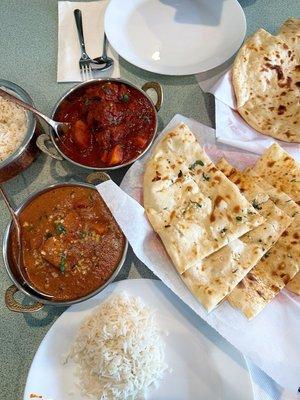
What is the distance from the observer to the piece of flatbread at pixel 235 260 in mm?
1732

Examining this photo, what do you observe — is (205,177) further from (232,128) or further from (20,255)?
(20,255)

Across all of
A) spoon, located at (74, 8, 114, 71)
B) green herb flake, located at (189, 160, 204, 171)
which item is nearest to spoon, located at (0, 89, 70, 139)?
spoon, located at (74, 8, 114, 71)

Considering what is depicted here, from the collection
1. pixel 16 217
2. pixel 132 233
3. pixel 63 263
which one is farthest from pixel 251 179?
pixel 16 217

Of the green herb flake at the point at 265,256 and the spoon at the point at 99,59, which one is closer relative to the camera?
the green herb flake at the point at 265,256

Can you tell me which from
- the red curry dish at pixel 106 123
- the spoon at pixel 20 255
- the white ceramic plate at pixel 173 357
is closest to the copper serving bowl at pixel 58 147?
the red curry dish at pixel 106 123

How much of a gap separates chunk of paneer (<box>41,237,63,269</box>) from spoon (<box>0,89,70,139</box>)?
503 mm

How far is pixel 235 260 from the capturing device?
1786mm

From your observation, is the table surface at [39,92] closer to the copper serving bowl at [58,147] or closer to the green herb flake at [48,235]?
the copper serving bowl at [58,147]

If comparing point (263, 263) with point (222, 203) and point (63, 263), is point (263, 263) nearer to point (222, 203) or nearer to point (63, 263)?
point (222, 203)

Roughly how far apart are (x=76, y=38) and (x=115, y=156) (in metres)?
0.89

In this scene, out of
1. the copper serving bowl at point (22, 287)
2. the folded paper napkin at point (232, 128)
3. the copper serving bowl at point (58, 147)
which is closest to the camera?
the copper serving bowl at point (22, 287)

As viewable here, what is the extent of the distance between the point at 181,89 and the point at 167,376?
4.73ft

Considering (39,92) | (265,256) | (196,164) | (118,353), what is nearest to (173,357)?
(118,353)

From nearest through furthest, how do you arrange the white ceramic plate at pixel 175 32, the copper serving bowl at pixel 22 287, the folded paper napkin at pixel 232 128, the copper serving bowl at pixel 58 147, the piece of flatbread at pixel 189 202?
the copper serving bowl at pixel 22 287 < the piece of flatbread at pixel 189 202 < the copper serving bowl at pixel 58 147 < the folded paper napkin at pixel 232 128 < the white ceramic plate at pixel 175 32
